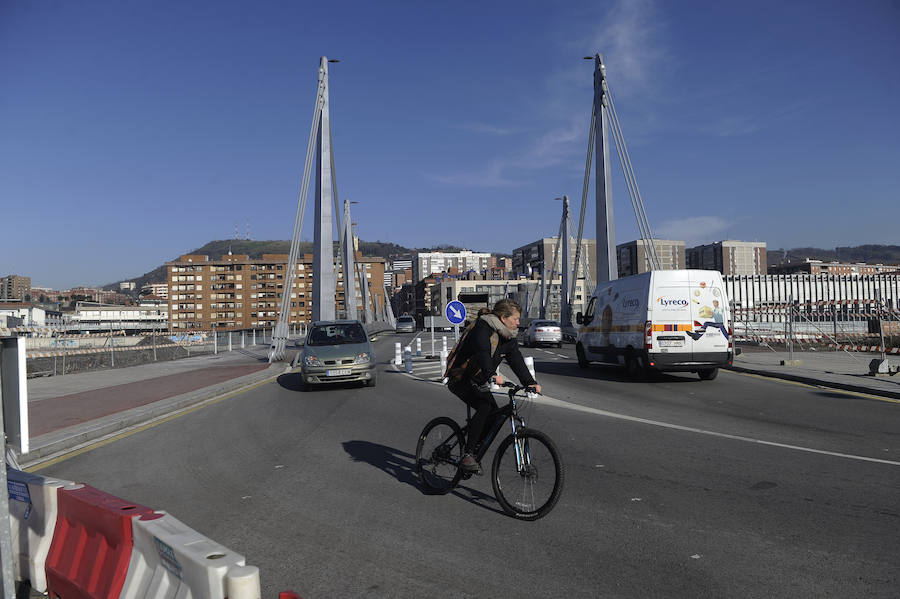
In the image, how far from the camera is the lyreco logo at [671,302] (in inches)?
551

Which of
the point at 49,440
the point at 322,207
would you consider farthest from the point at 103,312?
the point at 49,440

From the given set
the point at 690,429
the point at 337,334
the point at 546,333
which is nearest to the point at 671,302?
the point at 690,429

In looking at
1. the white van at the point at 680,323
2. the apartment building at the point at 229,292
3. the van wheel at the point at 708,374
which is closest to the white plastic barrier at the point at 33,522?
the white van at the point at 680,323

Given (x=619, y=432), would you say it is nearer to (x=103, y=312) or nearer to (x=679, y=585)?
(x=679, y=585)

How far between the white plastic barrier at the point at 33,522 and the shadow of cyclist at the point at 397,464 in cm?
289

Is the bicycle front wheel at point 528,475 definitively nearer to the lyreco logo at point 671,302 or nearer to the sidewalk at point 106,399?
the sidewalk at point 106,399

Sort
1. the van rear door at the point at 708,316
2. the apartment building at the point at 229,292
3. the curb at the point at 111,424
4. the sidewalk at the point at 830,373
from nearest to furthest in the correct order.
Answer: the curb at the point at 111,424, the sidewalk at the point at 830,373, the van rear door at the point at 708,316, the apartment building at the point at 229,292

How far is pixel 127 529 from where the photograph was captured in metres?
3.05

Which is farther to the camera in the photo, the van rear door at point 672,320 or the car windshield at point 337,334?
the car windshield at point 337,334

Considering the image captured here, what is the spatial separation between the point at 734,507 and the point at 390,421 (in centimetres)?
555

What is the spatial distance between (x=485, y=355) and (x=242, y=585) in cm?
301

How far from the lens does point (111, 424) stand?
30.1 ft

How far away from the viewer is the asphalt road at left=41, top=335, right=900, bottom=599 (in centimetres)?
359

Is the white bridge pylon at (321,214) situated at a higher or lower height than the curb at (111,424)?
higher
